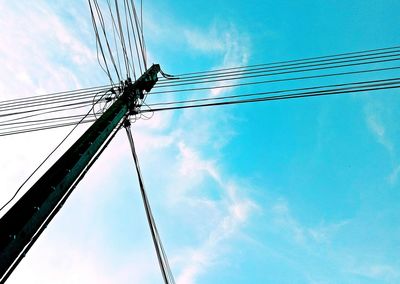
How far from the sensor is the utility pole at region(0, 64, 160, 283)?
2959 mm

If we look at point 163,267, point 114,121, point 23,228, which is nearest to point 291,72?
point 114,121

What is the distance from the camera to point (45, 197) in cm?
345

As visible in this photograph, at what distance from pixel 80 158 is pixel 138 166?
7.81ft

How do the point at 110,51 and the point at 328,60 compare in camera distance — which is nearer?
the point at 110,51

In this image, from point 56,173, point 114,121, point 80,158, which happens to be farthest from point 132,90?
point 56,173

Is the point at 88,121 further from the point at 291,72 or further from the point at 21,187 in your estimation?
the point at 291,72

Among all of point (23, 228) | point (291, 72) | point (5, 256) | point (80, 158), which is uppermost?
point (291, 72)

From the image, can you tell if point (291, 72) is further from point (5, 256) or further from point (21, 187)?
point (5, 256)

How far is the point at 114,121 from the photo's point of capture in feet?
17.3

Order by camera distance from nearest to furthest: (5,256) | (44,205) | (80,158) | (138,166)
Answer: (5,256)
(44,205)
(80,158)
(138,166)

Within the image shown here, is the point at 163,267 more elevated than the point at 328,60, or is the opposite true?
the point at 328,60

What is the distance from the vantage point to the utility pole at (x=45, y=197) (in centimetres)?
296

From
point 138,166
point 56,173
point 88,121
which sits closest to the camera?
point 56,173

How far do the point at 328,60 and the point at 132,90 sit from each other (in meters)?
5.64
